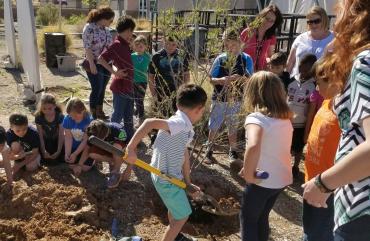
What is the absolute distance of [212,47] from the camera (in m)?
3.80

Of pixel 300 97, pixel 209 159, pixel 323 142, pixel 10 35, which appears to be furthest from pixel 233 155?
pixel 10 35

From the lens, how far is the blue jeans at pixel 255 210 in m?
2.67

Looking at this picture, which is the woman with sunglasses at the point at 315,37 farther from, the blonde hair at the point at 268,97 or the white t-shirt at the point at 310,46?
the blonde hair at the point at 268,97

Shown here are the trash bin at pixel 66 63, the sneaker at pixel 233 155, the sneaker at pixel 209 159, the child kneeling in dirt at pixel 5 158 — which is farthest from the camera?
the trash bin at pixel 66 63

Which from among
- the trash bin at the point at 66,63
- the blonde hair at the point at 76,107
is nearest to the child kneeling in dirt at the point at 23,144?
the blonde hair at the point at 76,107

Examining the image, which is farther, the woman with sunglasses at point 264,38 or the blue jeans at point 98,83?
the blue jeans at point 98,83

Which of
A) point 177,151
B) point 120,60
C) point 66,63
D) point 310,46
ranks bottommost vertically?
point 66,63

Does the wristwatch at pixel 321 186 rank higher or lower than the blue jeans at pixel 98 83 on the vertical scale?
higher

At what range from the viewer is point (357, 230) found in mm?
1590

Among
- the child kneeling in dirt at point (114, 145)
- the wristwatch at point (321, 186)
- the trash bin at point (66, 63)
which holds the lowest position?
the trash bin at point (66, 63)

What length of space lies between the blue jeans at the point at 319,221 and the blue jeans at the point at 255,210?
225 mm

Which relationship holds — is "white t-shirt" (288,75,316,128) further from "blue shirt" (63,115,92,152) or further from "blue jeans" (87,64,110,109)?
"blue jeans" (87,64,110,109)

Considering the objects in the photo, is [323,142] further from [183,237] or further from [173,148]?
[183,237]

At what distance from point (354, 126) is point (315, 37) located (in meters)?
3.44
